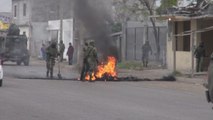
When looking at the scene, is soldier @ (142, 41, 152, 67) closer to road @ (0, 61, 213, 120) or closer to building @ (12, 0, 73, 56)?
road @ (0, 61, 213, 120)

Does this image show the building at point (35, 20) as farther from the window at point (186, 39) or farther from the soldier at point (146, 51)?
the window at point (186, 39)

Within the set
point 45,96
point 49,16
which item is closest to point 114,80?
point 45,96

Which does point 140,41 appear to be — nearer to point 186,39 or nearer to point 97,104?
point 186,39

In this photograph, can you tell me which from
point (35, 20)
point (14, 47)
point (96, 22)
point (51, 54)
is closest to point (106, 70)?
point (51, 54)

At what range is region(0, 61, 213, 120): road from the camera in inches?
457

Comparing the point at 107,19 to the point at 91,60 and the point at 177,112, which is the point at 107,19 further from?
the point at 177,112

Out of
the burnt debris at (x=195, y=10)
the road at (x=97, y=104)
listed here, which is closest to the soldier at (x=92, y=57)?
the road at (x=97, y=104)

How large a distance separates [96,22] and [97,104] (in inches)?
475

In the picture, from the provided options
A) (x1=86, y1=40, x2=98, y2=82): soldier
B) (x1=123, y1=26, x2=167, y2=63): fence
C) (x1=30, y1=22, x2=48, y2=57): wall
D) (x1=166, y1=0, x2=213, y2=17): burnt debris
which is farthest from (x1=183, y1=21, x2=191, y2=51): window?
(x1=30, y1=22, x2=48, y2=57): wall

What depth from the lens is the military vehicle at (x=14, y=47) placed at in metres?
36.9

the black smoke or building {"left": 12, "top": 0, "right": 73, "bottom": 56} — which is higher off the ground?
building {"left": 12, "top": 0, "right": 73, "bottom": 56}

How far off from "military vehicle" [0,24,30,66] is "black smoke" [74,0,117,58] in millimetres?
12337

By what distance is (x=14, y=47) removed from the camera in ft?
125

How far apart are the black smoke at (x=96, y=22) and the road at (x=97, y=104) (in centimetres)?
651
